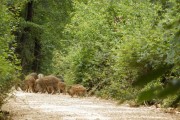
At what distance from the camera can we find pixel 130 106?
15.0 meters

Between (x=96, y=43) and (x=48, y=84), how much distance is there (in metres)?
4.27

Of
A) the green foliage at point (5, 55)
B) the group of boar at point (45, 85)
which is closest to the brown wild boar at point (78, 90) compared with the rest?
the group of boar at point (45, 85)

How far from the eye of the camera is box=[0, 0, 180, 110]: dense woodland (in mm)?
10383

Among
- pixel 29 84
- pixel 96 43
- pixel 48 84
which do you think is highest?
pixel 96 43

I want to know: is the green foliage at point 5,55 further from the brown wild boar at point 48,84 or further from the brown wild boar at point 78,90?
the brown wild boar at point 48,84

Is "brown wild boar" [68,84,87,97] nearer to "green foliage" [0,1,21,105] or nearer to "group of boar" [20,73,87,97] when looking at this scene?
"group of boar" [20,73,87,97]

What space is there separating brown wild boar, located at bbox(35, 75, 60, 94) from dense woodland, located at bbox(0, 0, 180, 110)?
94cm

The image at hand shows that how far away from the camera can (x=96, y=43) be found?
69.4 feet

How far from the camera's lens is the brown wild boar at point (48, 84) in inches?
939

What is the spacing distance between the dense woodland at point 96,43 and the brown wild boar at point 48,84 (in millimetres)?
944

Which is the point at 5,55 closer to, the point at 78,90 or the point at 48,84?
the point at 78,90

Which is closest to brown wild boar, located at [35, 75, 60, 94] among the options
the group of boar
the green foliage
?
the group of boar

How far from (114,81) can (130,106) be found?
3.34m

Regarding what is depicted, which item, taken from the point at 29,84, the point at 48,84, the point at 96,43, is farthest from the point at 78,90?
the point at 29,84
